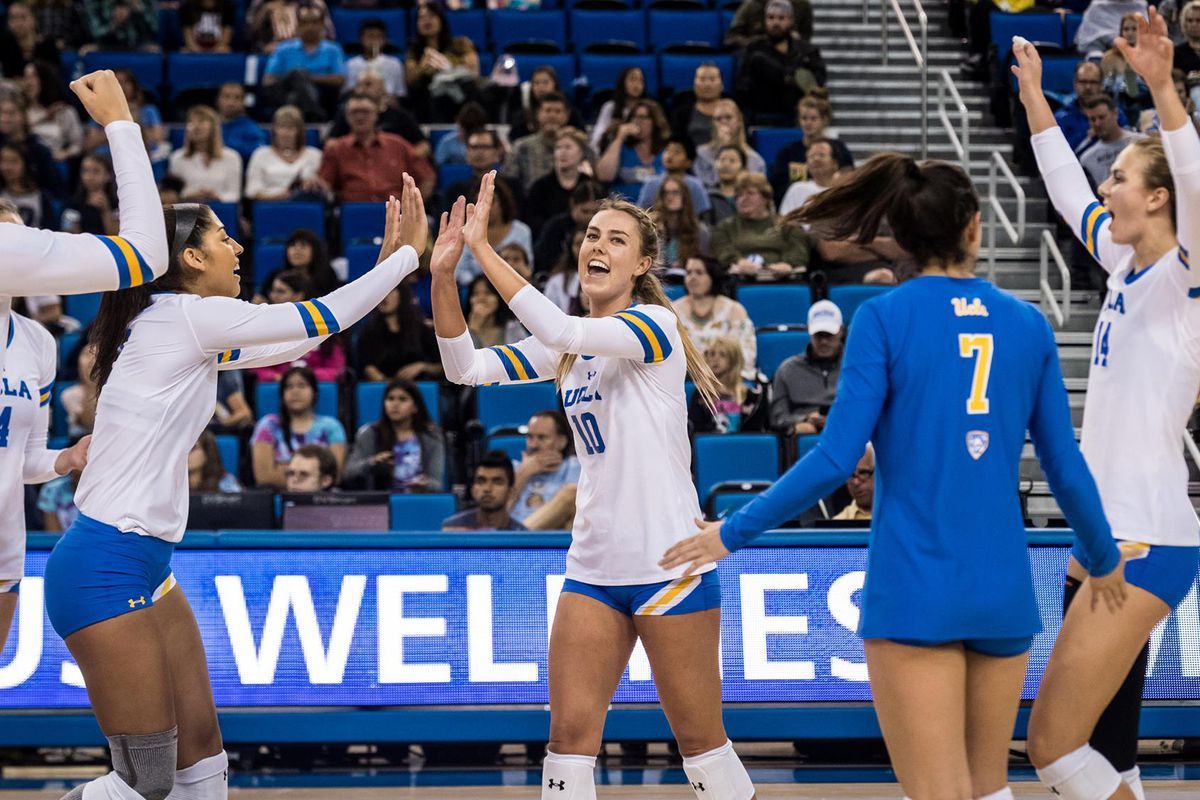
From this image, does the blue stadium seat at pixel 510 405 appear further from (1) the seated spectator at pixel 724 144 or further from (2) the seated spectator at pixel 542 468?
(1) the seated spectator at pixel 724 144

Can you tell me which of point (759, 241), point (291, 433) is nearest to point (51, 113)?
point (291, 433)

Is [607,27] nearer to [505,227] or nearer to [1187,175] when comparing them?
[505,227]

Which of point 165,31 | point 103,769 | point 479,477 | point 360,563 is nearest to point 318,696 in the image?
point 360,563

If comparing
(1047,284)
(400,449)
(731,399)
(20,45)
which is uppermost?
(20,45)

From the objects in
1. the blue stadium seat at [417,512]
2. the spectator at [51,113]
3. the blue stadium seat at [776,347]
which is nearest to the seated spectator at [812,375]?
the blue stadium seat at [776,347]

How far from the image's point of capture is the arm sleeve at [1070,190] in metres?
4.28

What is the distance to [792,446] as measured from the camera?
8.46 m

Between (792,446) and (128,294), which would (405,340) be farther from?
(128,294)

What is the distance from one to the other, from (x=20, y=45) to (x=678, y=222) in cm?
667

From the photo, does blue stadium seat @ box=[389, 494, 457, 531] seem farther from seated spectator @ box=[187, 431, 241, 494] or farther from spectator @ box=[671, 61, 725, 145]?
spectator @ box=[671, 61, 725, 145]

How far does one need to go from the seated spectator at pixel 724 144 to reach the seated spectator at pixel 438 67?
229cm

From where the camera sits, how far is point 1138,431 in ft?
12.5

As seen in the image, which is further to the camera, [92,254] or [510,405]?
[510,405]

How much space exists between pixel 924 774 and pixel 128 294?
2.51 metres
